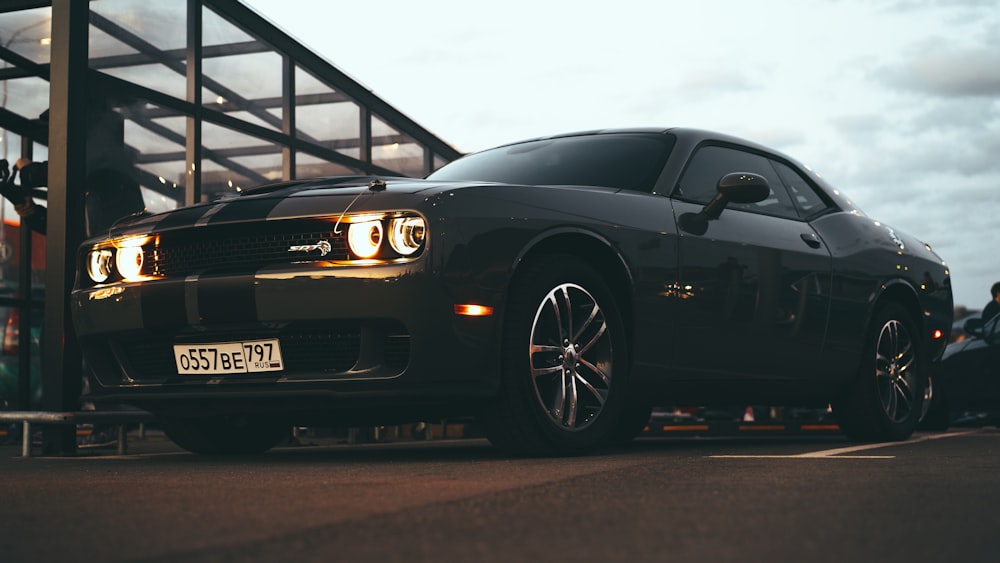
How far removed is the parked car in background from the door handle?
15.2ft

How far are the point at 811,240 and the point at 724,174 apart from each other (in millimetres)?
618

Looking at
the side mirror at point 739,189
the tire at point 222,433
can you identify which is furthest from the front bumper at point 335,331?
the side mirror at point 739,189

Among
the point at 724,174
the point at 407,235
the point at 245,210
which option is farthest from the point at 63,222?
the point at 724,174

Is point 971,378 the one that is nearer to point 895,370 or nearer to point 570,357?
point 895,370

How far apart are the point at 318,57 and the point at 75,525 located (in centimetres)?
876

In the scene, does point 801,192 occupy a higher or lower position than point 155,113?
lower

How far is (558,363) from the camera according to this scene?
525cm

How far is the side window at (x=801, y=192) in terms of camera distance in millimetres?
7090

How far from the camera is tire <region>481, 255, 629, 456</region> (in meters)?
5.02

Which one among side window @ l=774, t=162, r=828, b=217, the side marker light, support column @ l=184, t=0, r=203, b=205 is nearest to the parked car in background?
side window @ l=774, t=162, r=828, b=217

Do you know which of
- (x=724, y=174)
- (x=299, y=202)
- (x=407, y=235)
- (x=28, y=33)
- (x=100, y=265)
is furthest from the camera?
(x=28, y=33)

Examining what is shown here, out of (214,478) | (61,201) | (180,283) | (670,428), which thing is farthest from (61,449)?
(670,428)

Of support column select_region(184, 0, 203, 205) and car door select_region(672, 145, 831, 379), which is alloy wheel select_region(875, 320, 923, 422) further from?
support column select_region(184, 0, 203, 205)

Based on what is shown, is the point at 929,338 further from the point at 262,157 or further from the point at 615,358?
the point at 262,157
